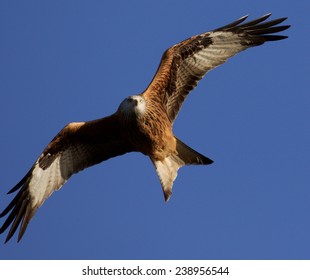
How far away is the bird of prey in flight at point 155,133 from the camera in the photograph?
1038 centimetres

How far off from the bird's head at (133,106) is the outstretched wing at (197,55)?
55cm

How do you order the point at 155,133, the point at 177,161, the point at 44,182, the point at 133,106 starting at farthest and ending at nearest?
1. the point at 44,182
2. the point at 177,161
3. the point at 155,133
4. the point at 133,106

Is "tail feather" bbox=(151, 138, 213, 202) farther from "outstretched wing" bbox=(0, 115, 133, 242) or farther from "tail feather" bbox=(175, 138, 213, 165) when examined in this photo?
"outstretched wing" bbox=(0, 115, 133, 242)

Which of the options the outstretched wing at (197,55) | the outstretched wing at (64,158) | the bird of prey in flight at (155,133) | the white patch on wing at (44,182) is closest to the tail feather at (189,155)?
the bird of prey in flight at (155,133)

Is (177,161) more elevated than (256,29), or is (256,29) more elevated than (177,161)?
(256,29)

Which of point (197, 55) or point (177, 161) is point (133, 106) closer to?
point (177, 161)

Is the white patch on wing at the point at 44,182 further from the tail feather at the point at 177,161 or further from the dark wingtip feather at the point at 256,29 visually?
the dark wingtip feather at the point at 256,29

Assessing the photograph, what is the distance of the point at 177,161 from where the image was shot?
10.7 metres

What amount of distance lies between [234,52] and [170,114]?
4.67ft

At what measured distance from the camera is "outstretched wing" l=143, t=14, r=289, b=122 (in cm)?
1081

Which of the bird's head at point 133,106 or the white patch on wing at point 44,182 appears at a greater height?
the bird's head at point 133,106

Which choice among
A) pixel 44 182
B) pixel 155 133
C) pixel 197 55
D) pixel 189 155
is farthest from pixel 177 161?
pixel 44 182

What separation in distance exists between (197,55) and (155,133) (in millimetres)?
1590

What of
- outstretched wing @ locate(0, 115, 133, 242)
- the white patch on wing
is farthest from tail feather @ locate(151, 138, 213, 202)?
the white patch on wing
